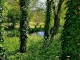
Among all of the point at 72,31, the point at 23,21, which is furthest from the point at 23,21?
the point at 72,31

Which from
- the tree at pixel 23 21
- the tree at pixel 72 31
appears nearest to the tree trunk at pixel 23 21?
the tree at pixel 23 21

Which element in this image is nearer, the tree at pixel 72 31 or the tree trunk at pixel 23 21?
the tree at pixel 72 31

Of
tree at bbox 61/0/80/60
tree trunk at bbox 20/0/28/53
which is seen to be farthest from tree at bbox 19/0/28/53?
tree at bbox 61/0/80/60

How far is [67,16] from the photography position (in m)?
9.23

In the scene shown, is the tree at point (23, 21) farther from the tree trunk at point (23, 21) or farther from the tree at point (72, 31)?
the tree at point (72, 31)

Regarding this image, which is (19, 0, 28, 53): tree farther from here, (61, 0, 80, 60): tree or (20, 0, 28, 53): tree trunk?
(61, 0, 80, 60): tree

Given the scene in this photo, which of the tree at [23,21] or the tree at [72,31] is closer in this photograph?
the tree at [72,31]

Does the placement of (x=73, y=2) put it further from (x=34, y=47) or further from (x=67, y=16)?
(x=34, y=47)

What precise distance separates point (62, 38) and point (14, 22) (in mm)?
51625

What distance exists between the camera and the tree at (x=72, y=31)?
29.1ft

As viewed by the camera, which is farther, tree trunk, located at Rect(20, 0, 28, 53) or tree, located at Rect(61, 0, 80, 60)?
tree trunk, located at Rect(20, 0, 28, 53)

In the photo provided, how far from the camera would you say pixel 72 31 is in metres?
9.00

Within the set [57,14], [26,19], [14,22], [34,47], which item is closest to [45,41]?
[34,47]

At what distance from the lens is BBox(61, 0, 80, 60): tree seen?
888 cm
